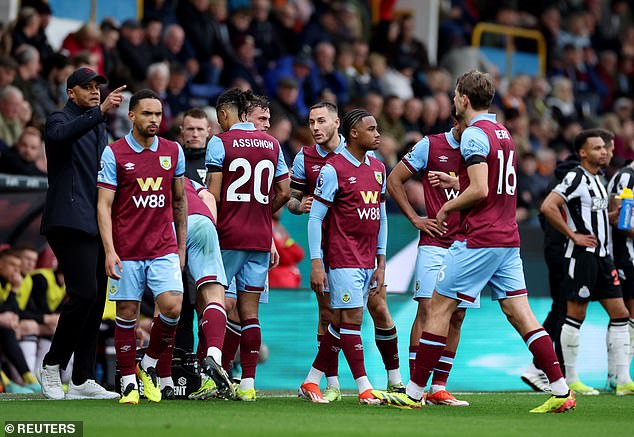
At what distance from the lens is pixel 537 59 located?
1030 inches

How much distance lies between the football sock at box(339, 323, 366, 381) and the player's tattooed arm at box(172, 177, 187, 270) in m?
1.36

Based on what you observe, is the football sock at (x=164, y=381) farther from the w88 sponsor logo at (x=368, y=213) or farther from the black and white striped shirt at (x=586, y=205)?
the black and white striped shirt at (x=586, y=205)

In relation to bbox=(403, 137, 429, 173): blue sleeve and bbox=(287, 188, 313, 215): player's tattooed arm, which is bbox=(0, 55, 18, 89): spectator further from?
bbox=(403, 137, 429, 173): blue sleeve

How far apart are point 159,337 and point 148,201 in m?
1.02

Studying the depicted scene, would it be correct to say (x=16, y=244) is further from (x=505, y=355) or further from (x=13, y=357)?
(x=505, y=355)

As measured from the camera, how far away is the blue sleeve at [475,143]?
357 inches

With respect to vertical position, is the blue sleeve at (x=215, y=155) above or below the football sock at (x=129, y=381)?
above

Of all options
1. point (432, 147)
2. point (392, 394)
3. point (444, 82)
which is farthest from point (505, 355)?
point (444, 82)

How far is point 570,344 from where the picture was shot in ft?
41.1

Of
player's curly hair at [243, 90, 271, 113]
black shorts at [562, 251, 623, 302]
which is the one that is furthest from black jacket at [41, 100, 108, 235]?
black shorts at [562, 251, 623, 302]

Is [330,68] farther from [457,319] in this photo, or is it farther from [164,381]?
[164,381]

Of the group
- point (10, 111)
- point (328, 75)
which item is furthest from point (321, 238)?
point (328, 75)

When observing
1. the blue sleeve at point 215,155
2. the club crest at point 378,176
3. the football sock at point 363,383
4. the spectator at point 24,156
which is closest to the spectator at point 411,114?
the spectator at point 24,156

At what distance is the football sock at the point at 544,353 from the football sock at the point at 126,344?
2861mm
